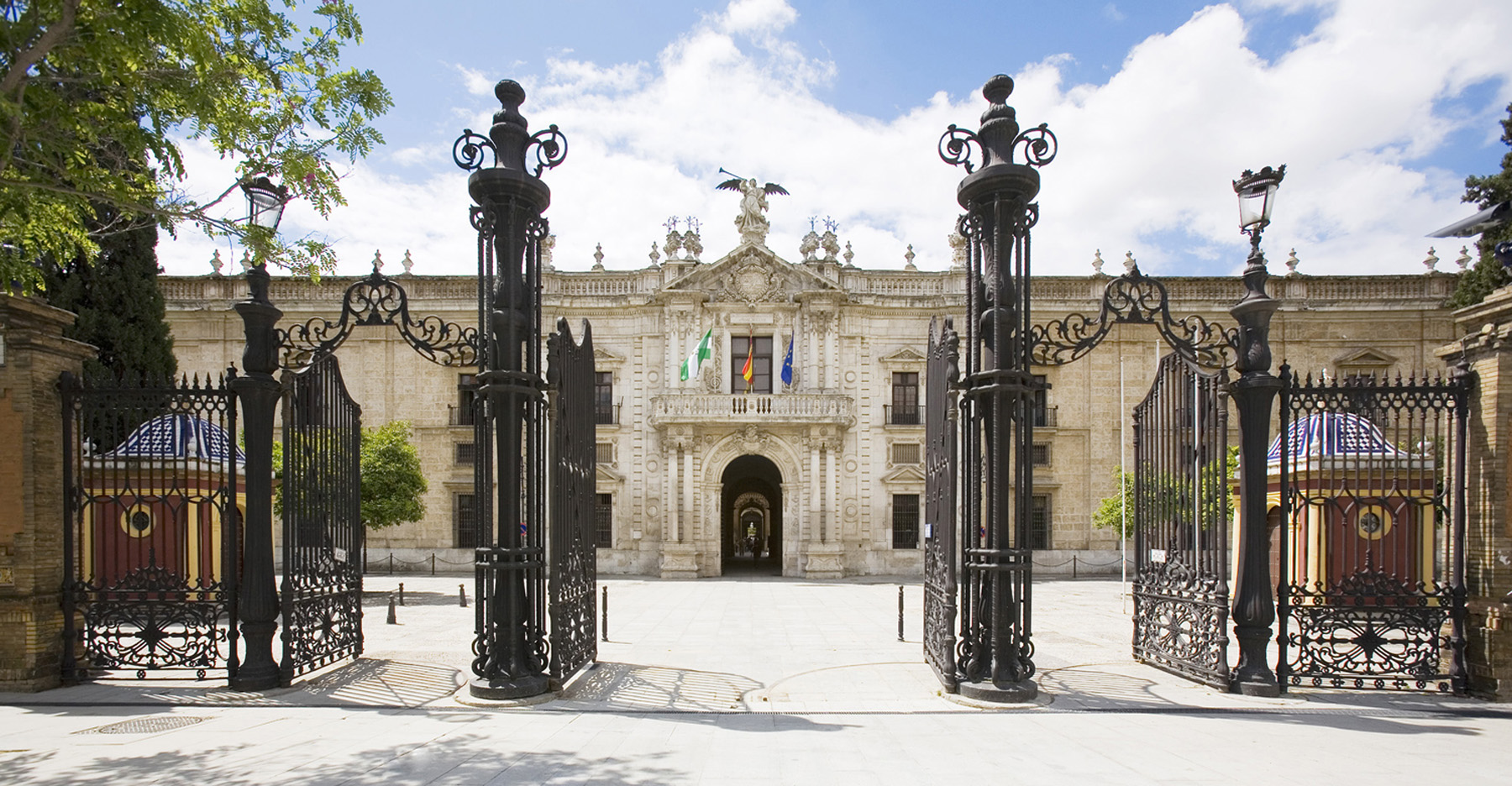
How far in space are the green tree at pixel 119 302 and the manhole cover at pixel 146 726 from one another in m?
13.9

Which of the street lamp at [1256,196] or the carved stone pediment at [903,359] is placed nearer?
the street lamp at [1256,196]

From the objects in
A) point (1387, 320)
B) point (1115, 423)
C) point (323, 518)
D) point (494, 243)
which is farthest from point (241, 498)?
point (1387, 320)

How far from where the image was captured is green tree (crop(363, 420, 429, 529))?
772 inches

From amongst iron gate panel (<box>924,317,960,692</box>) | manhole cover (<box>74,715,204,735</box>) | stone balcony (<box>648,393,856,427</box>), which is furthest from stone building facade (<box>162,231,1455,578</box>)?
manhole cover (<box>74,715,204,735</box>)

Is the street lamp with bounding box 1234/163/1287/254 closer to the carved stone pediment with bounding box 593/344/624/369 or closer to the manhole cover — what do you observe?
the manhole cover

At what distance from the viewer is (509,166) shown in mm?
7918

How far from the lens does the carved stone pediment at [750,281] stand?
27.3 meters

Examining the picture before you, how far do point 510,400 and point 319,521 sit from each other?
3.08 meters

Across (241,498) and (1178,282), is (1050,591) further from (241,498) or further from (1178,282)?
(241,498)

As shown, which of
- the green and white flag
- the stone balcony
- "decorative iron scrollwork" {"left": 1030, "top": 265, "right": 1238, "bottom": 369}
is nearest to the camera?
A: "decorative iron scrollwork" {"left": 1030, "top": 265, "right": 1238, "bottom": 369}

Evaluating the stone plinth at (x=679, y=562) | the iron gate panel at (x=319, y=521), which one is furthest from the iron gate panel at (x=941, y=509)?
the stone plinth at (x=679, y=562)

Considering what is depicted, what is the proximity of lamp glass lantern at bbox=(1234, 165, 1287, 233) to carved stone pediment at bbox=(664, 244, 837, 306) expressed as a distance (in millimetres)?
19075

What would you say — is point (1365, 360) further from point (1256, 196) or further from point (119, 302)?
point (119, 302)

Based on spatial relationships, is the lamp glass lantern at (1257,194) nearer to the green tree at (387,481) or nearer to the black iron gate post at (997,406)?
the black iron gate post at (997,406)
